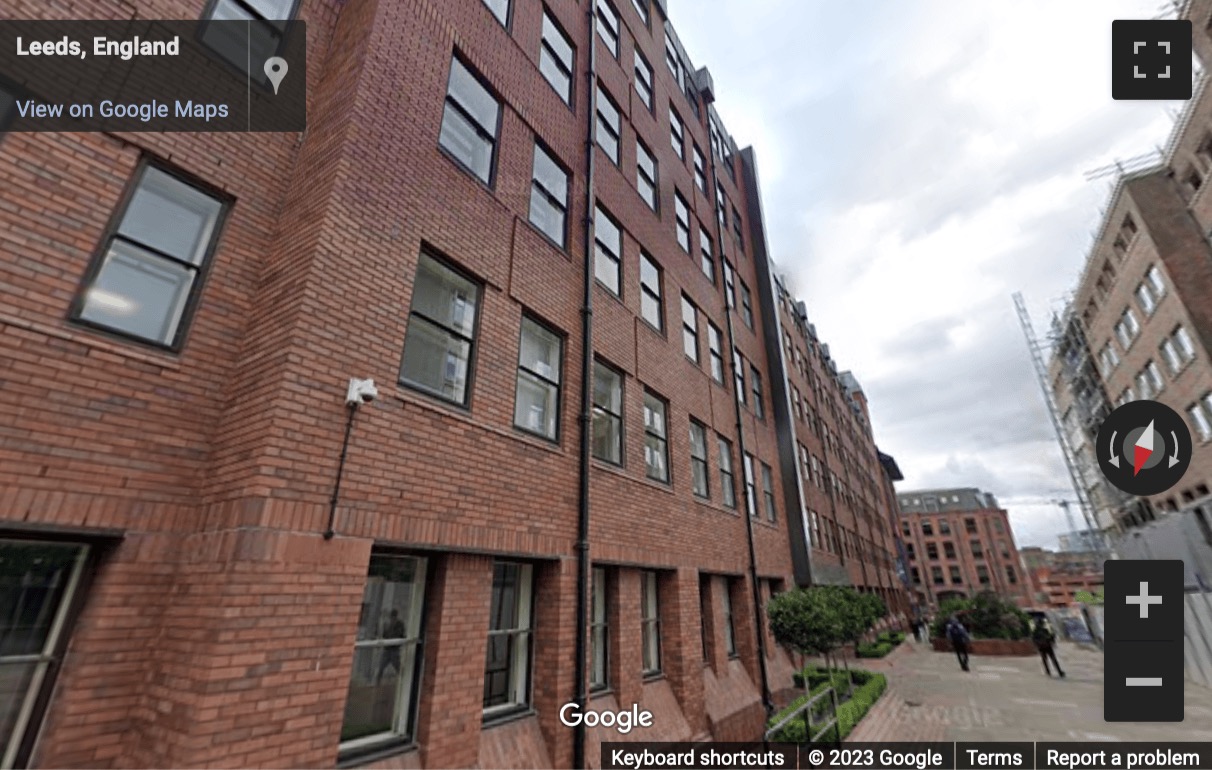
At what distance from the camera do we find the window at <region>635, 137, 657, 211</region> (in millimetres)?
12648

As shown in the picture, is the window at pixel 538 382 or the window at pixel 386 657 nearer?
the window at pixel 386 657

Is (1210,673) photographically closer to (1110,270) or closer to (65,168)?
(1110,270)

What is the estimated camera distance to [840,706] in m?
10.2

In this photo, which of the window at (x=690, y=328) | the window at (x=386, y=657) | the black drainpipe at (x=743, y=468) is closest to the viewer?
the window at (x=386, y=657)

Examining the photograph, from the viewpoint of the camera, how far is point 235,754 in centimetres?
340

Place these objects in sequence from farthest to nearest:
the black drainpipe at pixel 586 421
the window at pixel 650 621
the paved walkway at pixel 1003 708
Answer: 1. the paved walkway at pixel 1003 708
2. the window at pixel 650 621
3. the black drainpipe at pixel 586 421

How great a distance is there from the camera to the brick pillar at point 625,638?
7.34 meters

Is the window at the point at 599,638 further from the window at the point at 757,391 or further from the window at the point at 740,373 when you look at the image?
the window at the point at 757,391

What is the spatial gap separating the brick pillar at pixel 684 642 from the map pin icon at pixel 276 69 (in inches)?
350

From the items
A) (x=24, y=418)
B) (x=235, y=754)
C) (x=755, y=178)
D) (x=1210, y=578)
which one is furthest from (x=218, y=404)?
(x=1210, y=578)

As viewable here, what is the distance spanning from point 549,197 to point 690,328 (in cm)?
579

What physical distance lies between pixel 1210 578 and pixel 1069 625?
20267mm

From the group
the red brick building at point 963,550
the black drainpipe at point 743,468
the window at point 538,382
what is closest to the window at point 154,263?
the window at point 538,382

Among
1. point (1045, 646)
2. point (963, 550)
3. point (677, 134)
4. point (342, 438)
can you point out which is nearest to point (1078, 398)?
point (1045, 646)
